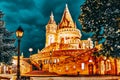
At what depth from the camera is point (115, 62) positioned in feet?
183

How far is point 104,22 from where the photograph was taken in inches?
1091

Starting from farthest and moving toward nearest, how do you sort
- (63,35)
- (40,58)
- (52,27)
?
→ 1. (52,27)
2. (63,35)
3. (40,58)

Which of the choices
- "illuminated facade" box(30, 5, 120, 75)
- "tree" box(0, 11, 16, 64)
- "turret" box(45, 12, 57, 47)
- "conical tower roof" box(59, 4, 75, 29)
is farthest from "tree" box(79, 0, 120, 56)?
"turret" box(45, 12, 57, 47)

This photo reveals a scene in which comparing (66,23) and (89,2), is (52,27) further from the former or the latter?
(89,2)

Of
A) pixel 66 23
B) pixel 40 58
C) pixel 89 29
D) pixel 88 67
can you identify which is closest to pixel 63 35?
pixel 66 23

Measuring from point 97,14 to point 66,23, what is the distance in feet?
332

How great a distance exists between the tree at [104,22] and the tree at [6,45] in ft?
32.5

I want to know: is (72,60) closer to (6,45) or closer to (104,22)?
(6,45)

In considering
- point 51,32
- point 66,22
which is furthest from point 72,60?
point 51,32

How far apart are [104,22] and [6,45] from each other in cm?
1250

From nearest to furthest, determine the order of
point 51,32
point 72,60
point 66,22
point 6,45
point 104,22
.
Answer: point 104,22 → point 6,45 → point 72,60 → point 66,22 → point 51,32

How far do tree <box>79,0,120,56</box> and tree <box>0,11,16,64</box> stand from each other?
9897 mm

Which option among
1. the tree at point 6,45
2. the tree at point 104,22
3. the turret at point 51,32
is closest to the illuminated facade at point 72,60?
the turret at point 51,32

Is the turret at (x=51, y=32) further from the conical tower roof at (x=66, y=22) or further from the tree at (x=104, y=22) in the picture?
the tree at (x=104, y=22)
